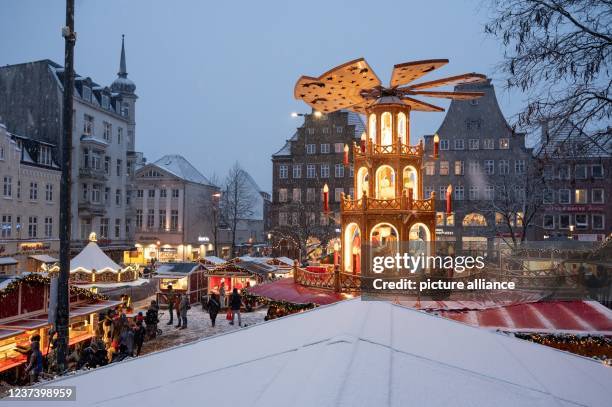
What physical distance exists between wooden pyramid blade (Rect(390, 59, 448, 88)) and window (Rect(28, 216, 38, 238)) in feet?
105

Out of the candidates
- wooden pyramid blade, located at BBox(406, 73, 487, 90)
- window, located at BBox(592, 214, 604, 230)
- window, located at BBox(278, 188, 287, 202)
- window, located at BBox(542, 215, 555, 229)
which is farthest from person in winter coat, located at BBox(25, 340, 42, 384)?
window, located at BBox(592, 214, 604, 230)

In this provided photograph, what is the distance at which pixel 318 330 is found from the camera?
12.4 feet

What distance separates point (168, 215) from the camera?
59656 mm

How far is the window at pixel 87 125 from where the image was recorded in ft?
142

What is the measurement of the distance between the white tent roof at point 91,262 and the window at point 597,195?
46706 millimetres

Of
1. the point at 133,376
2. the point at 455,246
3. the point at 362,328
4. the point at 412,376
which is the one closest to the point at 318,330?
the point at 362,328

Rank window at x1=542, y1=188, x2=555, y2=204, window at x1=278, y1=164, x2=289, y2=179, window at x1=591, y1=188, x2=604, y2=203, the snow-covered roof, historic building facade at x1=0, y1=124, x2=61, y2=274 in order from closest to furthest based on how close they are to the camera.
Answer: historic building facade at x1=0, y1=124, x2=61, y2=274
window at x1=542, y1=188, x2=555, y2=204
window at x1=591, y1=188, x2=604, y2=203
window at x1=278, y1=164, x2=289, y2=179
the snow-covered roof

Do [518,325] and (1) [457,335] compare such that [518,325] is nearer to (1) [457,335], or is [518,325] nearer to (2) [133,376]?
(1) [457,335]

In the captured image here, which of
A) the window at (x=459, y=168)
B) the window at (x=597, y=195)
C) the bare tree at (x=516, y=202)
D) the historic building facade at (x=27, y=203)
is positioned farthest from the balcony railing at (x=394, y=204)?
the window at (x=597, y=195)

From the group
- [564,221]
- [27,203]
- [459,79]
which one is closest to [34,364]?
[459,79]

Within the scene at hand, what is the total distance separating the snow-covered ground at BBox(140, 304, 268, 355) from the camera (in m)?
17.9

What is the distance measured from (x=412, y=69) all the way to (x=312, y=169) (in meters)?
37.7

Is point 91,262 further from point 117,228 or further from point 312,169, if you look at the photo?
point 312,169

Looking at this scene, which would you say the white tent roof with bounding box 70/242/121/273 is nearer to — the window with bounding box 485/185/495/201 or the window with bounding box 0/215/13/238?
the window with bounding box 0/215/13/238
